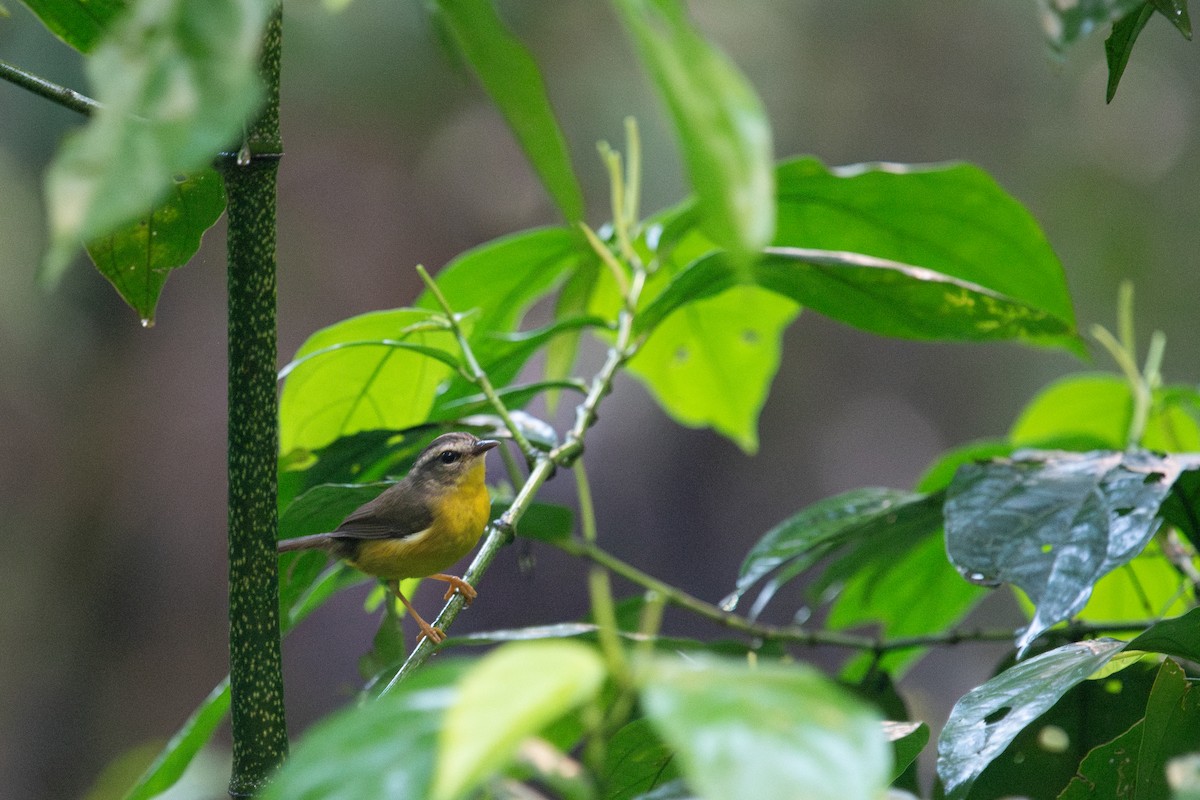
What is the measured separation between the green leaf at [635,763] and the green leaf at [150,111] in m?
0.53

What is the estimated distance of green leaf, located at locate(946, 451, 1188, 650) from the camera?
2.96 feet

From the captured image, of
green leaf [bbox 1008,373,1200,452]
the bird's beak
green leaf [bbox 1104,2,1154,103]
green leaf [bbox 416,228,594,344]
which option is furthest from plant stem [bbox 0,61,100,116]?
green leaf [bbox 1008,373,1200,452]

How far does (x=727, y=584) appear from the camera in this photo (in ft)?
20.1

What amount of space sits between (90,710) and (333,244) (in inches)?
122

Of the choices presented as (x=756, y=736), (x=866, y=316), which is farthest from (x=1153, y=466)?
(x=756, y=736)

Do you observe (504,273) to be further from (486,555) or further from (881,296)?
(486,555)

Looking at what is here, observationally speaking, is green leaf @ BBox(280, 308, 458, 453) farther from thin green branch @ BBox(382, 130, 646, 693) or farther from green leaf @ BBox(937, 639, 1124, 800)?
green leaf @ BBox(937, 639, 1124, 800)

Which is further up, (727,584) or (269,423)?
(269,423)

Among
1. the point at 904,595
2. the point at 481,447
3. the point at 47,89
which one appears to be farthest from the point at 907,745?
the point at 481,447

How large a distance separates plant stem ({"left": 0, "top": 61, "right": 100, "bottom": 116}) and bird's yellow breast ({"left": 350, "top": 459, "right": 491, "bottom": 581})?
69cm

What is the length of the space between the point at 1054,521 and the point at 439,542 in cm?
85

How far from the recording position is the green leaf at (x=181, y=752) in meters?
1.06

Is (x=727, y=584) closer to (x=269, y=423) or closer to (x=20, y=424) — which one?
(x=20, y=424)

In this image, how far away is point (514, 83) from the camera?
25.0 inches
